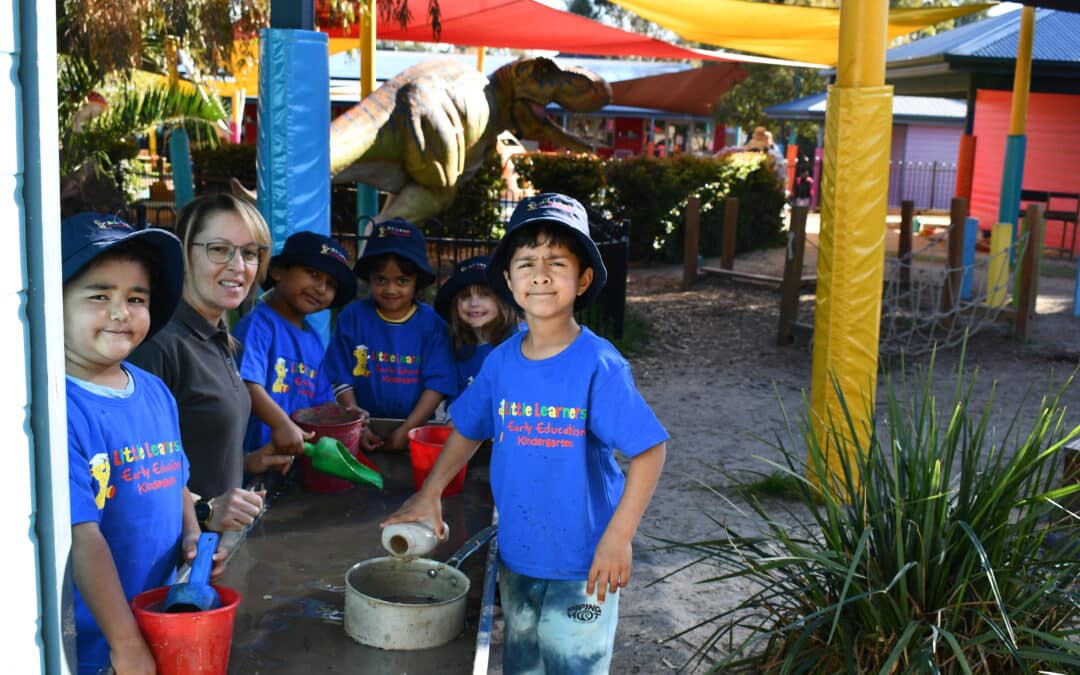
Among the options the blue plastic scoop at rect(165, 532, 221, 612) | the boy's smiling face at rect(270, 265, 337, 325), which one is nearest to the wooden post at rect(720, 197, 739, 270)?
the boy's smiling face at rect(270, 265, 337, 325)

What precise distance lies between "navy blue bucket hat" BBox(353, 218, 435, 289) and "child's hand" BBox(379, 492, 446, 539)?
53.0 inches

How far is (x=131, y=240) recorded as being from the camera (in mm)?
1986

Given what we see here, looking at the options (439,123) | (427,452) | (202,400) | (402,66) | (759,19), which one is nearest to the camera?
(202,400)

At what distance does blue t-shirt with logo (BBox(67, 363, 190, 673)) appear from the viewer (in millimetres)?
1884

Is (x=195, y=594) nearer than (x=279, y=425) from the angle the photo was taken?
Yes

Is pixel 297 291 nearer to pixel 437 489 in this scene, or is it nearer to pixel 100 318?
pixel 437 489

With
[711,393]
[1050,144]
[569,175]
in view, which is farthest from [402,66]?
[711,393]

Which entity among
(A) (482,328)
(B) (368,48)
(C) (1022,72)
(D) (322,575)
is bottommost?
(D) (322,575)

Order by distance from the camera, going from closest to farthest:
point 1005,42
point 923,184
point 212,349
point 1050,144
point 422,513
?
point 422,513 → point 212,349 → point 1005,42 → point 1050,144 → point 923,184

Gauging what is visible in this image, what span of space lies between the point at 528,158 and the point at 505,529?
12.4 metres

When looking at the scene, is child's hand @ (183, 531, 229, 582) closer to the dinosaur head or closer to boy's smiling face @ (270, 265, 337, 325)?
boy's smiling face @ (270, 265, 337, 325)

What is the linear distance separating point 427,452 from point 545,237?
678mm

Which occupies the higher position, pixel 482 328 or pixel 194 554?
pixel 482 328

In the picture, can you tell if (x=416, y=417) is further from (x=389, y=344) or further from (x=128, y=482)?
(x=128, y=482)
